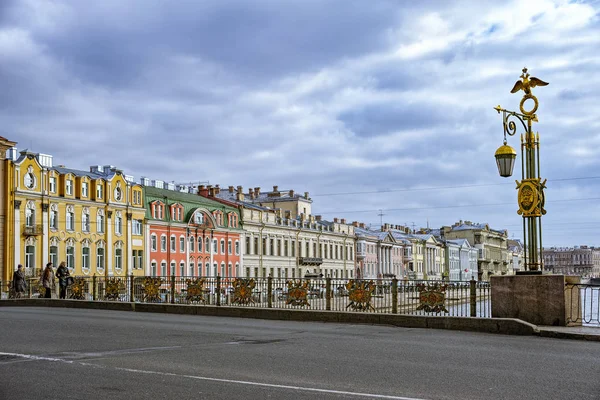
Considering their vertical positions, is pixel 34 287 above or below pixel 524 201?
below

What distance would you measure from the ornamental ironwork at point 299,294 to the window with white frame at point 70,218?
43.3 m

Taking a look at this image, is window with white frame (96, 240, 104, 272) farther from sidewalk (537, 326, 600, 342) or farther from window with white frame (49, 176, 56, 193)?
sidewalk (537, 326, 600, 342)

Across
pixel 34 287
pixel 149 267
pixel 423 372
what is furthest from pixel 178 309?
pixel 149 267

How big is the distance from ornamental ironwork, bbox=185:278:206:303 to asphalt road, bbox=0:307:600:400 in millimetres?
7331

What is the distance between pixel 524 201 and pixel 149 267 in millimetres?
56108

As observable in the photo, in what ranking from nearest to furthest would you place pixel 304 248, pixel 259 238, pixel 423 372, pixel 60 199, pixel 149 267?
pixel 423 372 → pixel 60 199 → pixel 149 267 → pixel 259 238 → pixel 304 248

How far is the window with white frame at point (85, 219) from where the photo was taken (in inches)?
2449

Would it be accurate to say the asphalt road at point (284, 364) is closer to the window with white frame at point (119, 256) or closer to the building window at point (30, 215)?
the building window at point (30, 215)

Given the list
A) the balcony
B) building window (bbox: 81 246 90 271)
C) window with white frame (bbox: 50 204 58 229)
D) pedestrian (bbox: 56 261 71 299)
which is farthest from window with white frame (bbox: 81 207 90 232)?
pedestrian (bbox: 56 261 71 299)

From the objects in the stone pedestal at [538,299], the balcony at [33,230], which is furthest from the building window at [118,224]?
the stone pedestal at [538,299]

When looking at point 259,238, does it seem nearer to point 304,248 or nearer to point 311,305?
point 304,248

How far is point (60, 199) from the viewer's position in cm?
5947

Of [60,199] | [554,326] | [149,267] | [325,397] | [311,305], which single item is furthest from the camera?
[149,267]

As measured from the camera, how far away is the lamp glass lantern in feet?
52.3
